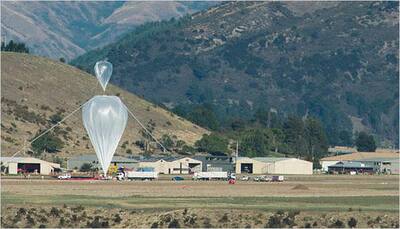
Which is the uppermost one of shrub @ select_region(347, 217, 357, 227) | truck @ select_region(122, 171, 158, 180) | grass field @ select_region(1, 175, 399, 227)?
truck @ select_region(122, 171, 158, 180)

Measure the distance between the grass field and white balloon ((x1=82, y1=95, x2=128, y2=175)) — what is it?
15.5 feet

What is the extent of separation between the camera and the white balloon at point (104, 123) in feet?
484

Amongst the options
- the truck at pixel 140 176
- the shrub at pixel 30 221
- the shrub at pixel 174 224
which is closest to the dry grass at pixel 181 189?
the truck at pixel 140 176

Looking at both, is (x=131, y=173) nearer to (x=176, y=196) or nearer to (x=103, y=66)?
(x=103, y=66)

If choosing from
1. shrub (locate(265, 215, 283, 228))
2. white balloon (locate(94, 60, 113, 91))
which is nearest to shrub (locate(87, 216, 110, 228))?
shrub (locate(265, 215, 283, 228))

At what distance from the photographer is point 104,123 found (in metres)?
147

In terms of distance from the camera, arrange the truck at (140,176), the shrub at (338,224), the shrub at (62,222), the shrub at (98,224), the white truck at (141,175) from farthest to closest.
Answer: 1. the white truck at (141,175)
2. the truck at (140,176)
3. the shrub at (62,222)
4. the shrub at (338,224)
5. the shrub at (98,224)

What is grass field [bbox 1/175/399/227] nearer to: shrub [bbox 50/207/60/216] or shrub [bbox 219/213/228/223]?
shrub [bbox 219/213/228/223]

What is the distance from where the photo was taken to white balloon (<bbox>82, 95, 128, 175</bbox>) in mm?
147500

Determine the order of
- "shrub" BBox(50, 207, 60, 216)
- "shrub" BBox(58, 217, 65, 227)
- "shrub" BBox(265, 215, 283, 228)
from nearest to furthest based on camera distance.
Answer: "shrub" BBox(265, 215, 283, 228), "shrub" BBox(58, 217, 65, 227), "shrub" BBox(50, 207, 60, 216)

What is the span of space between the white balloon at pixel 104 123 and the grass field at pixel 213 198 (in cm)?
473

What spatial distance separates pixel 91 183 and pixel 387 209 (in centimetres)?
5521

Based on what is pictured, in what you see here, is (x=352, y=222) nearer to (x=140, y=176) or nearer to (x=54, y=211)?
(x=54, y=211)

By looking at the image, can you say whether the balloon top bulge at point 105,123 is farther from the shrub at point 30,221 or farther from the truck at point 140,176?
the shrub at point 30,221
